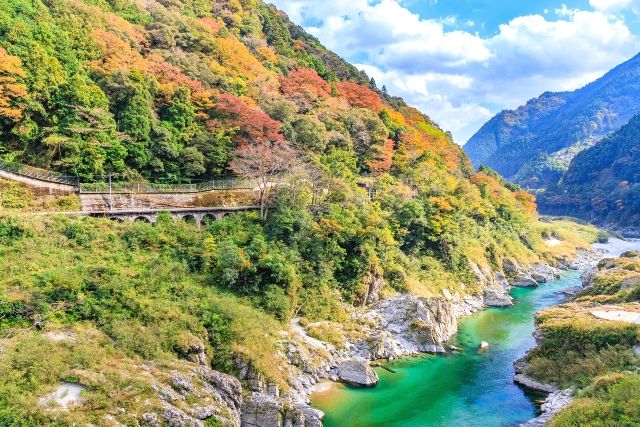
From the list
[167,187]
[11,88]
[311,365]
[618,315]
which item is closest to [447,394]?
[311,365]

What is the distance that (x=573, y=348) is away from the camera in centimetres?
2341

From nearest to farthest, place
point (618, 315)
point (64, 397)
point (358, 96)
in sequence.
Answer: point (64, 397) → point (618, 315) → point (358, 96)

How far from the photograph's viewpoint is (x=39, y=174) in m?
26.8

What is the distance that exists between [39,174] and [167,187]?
7.86 metres

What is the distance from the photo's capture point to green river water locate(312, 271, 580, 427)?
20047 millimetres

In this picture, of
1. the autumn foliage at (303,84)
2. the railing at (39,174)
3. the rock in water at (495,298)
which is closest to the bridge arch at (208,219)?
the railing at (39,174)

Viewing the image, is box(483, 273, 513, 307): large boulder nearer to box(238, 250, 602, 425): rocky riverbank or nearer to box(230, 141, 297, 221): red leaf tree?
box(238, 250, 602, 425): rocky riverbank

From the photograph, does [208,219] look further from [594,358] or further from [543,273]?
[543,273]

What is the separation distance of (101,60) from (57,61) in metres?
5.23

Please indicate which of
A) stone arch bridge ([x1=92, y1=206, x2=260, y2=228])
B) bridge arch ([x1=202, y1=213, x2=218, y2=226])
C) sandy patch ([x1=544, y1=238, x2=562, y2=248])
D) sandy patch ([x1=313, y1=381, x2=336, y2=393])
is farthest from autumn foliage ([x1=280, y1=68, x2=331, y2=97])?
sandy patch ([x1=544, y1=238, x2=562, y2=248])

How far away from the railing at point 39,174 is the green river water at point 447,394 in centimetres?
2035

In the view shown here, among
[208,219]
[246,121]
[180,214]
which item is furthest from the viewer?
[246,121]

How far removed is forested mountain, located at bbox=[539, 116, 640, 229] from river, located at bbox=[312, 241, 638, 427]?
98.5 m

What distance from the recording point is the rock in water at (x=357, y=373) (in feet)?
74.5
